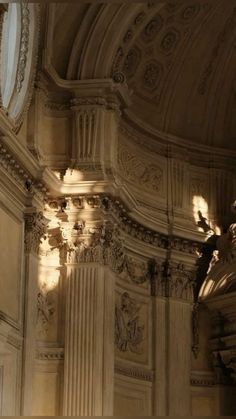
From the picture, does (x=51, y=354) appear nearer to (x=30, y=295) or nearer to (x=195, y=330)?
(x=30, y=295)

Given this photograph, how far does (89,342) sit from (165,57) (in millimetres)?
5696

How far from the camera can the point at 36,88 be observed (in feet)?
51.8

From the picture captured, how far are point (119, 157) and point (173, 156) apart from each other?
5.16 feet

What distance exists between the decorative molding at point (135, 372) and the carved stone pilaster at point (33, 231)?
8.64 ft

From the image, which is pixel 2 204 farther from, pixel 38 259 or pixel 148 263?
pixel 148 263

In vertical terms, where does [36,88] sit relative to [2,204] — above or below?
above

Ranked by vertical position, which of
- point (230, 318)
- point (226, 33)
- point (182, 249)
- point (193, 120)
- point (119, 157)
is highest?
point (226, 33)

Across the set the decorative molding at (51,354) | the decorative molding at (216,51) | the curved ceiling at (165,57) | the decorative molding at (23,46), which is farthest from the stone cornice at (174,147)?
the decorative molding at (51,354)

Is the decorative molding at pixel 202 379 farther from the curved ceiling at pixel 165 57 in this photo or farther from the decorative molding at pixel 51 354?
the curved ceiling at pixel 165 57

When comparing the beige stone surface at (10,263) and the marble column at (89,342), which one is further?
the marble column at (89,342)

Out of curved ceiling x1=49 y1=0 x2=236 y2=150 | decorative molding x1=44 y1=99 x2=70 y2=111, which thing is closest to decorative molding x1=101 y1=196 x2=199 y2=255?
decorative molding x1=44 y1=99 x2=70 y2=111

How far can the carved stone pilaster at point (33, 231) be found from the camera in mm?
14812

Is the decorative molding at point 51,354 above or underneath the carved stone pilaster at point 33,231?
underneath

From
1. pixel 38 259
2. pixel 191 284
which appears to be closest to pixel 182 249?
pixel 191 284
